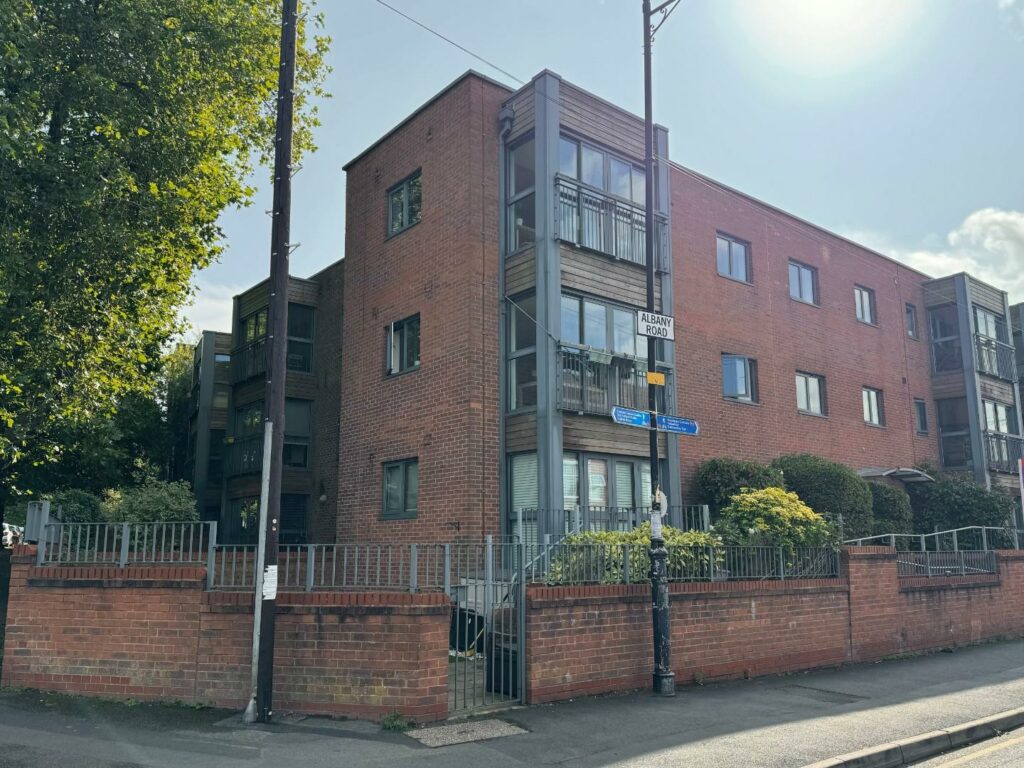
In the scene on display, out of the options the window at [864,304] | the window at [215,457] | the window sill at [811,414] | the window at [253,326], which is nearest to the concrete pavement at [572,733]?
the window sill at [811,414]

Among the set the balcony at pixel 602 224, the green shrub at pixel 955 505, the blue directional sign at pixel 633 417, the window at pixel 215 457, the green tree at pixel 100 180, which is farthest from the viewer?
the window at pixel 215 457

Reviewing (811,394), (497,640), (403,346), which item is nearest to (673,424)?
(497,640)

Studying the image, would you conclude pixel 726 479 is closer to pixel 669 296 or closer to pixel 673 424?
pixel 669 296

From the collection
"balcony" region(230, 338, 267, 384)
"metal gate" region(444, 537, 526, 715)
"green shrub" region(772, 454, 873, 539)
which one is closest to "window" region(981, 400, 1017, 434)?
"green shrub" region(772, 454, 873, 539)

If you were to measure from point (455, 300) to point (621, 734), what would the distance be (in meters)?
8.98

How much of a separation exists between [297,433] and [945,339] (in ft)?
63.1

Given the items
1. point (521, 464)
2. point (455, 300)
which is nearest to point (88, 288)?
point (455, 300)

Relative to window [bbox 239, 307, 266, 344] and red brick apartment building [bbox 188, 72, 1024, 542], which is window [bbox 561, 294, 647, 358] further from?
window [bbox 239, 307, 266, 344]

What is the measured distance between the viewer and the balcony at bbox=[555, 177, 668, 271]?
622 inches

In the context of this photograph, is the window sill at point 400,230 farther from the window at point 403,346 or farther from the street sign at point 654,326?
the street sign at point 654,326

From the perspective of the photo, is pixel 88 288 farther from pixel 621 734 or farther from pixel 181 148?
pixel 621 734

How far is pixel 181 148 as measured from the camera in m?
14.2

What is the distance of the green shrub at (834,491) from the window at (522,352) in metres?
6.17

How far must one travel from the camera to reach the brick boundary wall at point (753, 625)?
10.2m
